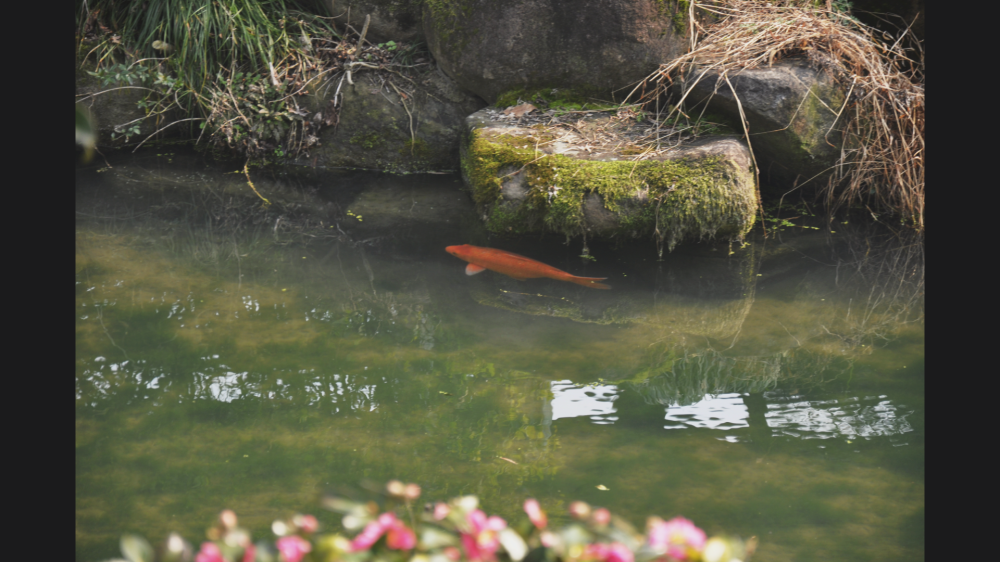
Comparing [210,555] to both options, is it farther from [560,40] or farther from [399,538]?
[560,40]

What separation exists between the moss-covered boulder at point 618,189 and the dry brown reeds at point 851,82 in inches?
20.1

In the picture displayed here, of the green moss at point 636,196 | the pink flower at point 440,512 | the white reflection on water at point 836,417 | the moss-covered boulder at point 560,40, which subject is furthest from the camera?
the moss-covered boulder at point 560,40

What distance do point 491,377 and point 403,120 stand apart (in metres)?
3.20

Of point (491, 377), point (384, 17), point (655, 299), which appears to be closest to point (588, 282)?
point (655, 299)

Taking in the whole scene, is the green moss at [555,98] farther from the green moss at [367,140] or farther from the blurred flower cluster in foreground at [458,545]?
the blurred flower cluster in foreground at [458,545]

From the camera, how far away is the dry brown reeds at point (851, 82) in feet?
14.9

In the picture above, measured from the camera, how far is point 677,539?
38.1 inches

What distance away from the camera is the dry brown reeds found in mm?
4535

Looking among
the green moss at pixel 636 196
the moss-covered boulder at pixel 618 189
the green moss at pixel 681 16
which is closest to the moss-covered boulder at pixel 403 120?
the moss-covered boulder at pixel 618 189

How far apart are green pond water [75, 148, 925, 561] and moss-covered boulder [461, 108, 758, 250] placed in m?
0.19

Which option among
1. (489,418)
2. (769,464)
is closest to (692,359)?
(769,464)

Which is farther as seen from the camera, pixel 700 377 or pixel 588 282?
pixel 588 282

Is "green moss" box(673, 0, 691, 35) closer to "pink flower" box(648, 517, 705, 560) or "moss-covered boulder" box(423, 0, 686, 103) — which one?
"moss-covered boulder" box(423, 0, 686, 103)

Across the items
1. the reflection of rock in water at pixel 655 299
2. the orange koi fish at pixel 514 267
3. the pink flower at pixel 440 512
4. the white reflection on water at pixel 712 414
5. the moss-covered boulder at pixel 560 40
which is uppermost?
the moss-covered boulder at pixel 560 40
